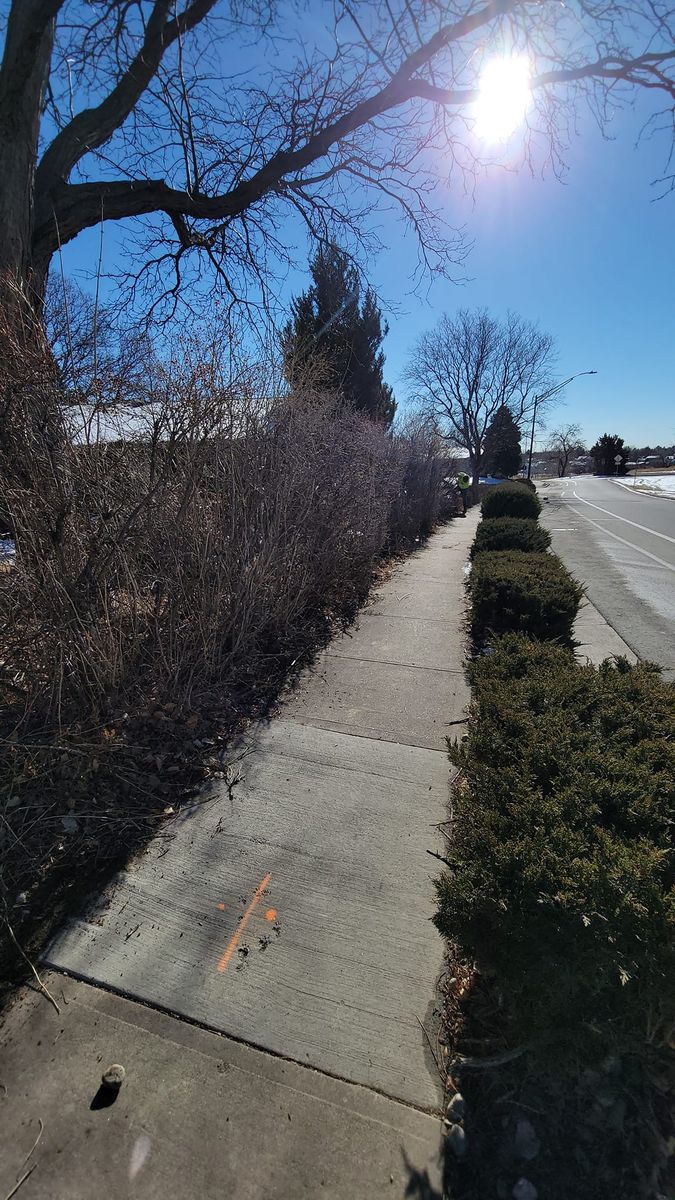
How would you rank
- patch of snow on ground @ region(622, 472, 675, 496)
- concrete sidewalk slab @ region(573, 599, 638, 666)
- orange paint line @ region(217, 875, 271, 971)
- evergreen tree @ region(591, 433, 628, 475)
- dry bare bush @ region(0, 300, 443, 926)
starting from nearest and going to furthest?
orange paint line @ region(217, 875, 271, 971), dry bare bush @ region(0, 300, 443, 926), concrete sidewalk slab @ region(573, 599, 638, 666), patch of snow on ground @ region(622, 472, 675, 496), evergreen tree @ region(591, 433, 628, 475)

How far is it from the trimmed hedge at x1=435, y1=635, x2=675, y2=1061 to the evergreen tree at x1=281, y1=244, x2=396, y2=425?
200 inches

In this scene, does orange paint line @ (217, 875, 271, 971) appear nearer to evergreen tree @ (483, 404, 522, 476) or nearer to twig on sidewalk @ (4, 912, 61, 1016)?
twig on sidewalk @ (4, 912, 61, 1016)

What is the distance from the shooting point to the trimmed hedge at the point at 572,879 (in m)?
1.47

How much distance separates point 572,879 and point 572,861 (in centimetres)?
7

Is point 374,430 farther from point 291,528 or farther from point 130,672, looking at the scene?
point 130,672

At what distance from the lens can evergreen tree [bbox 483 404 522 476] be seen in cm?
4472

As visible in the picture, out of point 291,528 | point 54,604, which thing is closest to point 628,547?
point 291,528

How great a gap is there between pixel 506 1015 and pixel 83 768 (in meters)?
2.37

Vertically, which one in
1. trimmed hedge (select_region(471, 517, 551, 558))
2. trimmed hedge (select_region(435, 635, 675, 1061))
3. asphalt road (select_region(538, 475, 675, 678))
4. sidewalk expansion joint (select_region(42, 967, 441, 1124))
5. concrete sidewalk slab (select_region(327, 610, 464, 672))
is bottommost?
asphalt road (select_region(538, 475, 675, 678))

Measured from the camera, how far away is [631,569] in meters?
9.88

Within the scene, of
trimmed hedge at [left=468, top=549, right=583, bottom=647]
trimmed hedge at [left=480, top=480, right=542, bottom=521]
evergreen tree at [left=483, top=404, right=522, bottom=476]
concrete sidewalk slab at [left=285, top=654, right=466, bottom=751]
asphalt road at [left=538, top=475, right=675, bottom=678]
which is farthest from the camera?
evergreen tree at [left=483, top=404, right=522, bottom=476]

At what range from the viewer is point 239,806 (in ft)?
9.66

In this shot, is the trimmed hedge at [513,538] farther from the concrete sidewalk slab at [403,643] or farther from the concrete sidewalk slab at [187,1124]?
the concrete sidewalk slab at [187,1124]

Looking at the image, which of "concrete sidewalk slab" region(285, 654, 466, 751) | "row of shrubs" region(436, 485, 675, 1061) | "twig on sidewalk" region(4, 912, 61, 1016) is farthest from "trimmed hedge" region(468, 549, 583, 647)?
"twig on sidewalk" region(4, 912, 61, 1016)
